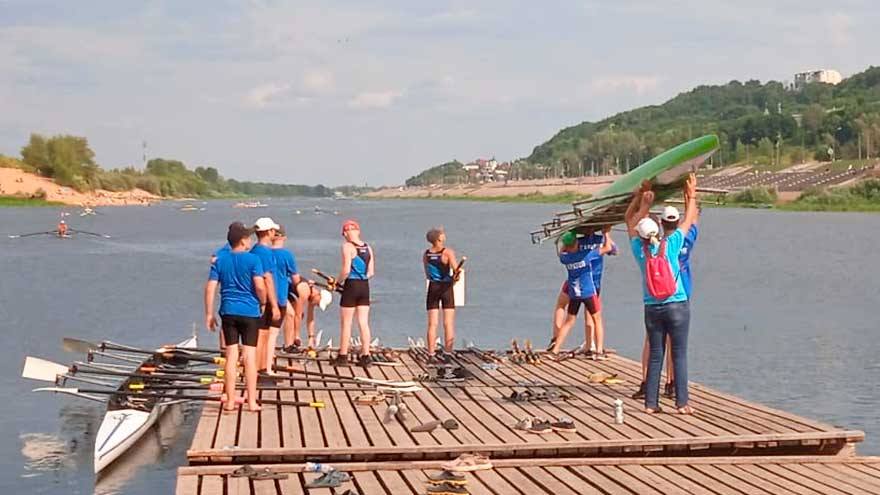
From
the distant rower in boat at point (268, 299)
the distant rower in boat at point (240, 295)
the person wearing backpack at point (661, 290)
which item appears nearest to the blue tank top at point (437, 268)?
the distant rower in boat at point (268, 299)

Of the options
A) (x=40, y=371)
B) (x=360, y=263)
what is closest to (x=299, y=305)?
(x=360, y=263)

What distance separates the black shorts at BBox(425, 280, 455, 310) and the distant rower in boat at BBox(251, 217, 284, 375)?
7.77 feet

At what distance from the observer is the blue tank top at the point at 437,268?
49.4ft

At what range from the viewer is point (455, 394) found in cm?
1314

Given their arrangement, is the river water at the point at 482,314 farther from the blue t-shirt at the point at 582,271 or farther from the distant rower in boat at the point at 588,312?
the blue t-shirt at the point at 582,271

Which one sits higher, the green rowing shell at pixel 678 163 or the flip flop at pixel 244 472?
the green rowing shell at pixel 678 163

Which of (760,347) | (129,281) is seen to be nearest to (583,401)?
(760,347)

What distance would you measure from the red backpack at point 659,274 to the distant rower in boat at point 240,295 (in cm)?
377

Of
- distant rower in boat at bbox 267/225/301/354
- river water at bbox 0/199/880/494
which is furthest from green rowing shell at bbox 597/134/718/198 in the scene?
river water at bbox 0/199/880/494

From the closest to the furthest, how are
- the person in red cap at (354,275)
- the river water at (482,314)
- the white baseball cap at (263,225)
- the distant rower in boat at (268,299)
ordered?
the distant rower in boat at (268,299) < the white baseball cap at (263,225) < the person in red cap at (354,275) < the river water at (482,314)

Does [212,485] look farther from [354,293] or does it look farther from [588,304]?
[588,304]

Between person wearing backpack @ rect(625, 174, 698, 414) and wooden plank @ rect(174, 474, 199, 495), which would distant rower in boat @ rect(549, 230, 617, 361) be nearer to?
person wearing backpack @ rect(625, 174, 698, 414)

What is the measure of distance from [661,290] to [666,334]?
2.07 ft

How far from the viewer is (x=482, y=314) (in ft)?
104
